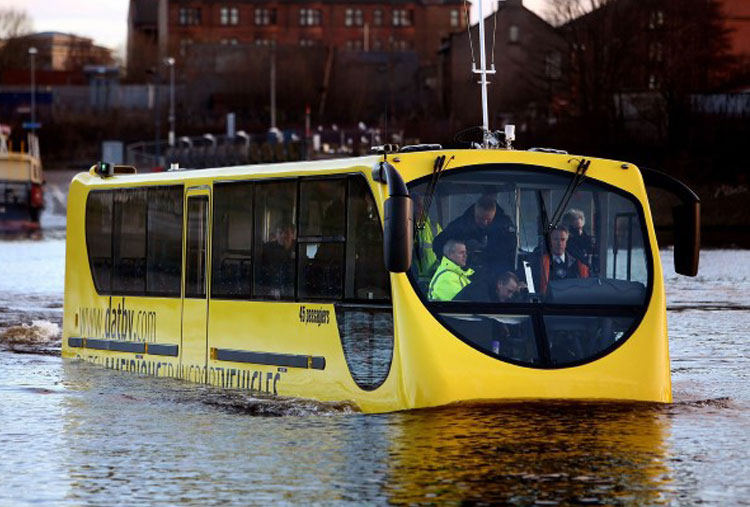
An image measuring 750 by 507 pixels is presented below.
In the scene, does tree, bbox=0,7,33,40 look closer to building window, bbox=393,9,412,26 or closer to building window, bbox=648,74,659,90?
building window, bbox=393,9,412,26

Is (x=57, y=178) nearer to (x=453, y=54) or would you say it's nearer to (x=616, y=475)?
(x=453, y=54)

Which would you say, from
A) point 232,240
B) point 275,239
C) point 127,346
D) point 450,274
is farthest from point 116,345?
point 450,274

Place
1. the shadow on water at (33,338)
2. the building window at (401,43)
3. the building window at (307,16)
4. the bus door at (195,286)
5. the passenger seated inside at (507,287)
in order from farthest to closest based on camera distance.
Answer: the building window at (401,43), the building window at (307,16), the shadow on water at (33,338), the bus door at (195,286), the passenger seated inside at (507,287)

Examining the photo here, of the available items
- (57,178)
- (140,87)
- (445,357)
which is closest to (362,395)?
(445,357)

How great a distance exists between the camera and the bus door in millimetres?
17406

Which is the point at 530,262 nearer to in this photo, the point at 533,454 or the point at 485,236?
the point at 485,236

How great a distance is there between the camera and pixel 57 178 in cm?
12431

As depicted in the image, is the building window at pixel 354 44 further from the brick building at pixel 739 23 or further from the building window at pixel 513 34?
the brick building at pixel 739 23

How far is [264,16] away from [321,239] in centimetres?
17666

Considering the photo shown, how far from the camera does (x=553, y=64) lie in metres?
97.8

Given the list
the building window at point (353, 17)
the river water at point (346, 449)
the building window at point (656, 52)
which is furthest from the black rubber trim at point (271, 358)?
Result: the building window at point (353, 17)

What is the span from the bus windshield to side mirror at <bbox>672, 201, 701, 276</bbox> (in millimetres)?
311

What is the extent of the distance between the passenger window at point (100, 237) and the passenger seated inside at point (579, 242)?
20.4 ft

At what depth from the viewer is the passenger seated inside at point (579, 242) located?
→ 1504cm
